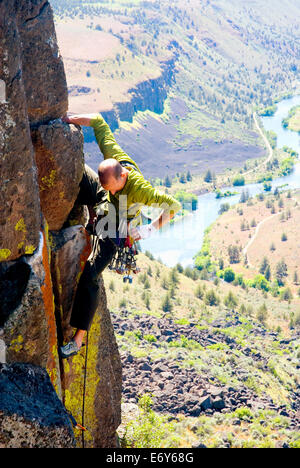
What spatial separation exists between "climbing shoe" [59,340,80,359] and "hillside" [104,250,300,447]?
434 cm

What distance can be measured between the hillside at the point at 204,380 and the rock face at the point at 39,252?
3688mm

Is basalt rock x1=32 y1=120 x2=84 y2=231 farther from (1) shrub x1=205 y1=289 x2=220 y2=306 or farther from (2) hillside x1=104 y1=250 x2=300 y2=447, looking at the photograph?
(1) shrub x1=205 y1=289 x2=220 y2=306

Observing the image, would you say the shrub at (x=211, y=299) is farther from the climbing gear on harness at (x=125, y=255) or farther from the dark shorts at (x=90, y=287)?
the dark shorts at (x=90, y=287)

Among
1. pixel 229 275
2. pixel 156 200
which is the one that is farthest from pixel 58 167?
pixel 229 275

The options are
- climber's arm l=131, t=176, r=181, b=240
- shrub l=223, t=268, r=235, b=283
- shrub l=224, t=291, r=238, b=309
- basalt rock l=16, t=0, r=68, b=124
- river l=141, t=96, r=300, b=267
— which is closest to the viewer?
basalt rock l=16, t=0, r=68, b=124

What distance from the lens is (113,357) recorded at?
29.1 ft

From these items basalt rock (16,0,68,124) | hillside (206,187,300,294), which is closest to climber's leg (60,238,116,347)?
basalt rock (16,0,68,124)

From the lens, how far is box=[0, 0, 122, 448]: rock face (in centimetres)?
479

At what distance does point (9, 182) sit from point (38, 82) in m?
2.00

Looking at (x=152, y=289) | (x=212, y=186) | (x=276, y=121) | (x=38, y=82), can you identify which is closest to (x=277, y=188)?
(x=212, y=186)

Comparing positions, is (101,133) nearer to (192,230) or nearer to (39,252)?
(39,252)

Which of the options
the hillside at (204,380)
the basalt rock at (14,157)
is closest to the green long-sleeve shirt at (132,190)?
the basalt rock at (14,157)

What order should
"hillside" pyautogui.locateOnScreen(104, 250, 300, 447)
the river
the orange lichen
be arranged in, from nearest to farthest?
the orange lichen → "hillside" pyautogui.locateOnScreen(104, 250, 300, 447) → the river
